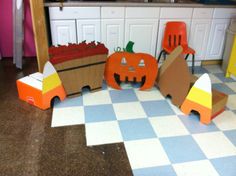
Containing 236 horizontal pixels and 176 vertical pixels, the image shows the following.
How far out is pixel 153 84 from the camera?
2553mm

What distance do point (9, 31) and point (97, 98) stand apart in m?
1.66

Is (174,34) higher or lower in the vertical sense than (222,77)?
higher

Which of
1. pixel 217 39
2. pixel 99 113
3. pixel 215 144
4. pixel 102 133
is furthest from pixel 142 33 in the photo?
pixel 215 144

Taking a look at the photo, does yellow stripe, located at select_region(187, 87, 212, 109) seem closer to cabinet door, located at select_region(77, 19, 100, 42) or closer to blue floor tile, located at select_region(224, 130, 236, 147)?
blue floor tile, located at select_region(224, 130, 236, 147)

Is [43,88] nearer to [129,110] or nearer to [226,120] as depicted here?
[129,110]

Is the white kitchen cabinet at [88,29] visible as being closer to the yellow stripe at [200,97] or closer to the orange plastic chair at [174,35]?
the orange plastic chair at [174,35]

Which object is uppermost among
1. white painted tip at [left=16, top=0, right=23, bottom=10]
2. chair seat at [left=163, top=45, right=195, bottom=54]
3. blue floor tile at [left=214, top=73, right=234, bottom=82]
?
white painted tip at [left=16, top=0, right=23, bottom=10]

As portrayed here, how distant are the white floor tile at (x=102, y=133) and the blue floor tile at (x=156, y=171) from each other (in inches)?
12.9

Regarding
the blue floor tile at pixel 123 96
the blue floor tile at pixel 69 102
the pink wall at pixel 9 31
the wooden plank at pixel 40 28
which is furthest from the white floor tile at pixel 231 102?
the pink wall at pixel 9 31

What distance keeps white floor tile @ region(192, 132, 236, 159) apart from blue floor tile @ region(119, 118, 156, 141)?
0.38m

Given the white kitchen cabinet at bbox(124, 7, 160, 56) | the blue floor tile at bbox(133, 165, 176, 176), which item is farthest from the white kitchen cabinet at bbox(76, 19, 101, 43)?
the blue floor tile at bbox(133, 165, 176, 176)

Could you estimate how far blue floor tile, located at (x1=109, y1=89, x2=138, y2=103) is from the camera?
2.36 m

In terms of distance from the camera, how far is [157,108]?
225 cm

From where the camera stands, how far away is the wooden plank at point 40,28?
223cm
